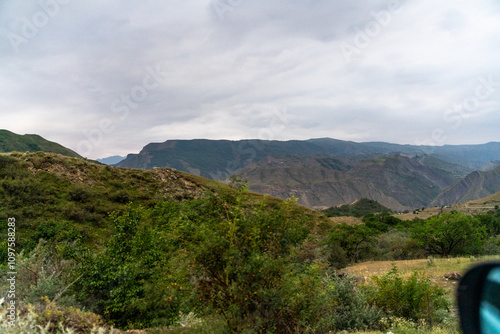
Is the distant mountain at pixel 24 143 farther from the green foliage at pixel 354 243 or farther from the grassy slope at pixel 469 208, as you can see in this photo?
the grassy slope at pixel 469 208

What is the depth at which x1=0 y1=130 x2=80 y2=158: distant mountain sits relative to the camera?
114819 millimetres

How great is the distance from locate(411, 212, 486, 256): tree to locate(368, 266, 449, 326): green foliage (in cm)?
1861

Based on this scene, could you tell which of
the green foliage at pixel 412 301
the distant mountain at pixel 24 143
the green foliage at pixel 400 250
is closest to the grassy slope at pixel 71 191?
the green foliage at pixel 412 301

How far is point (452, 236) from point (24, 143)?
167611mm

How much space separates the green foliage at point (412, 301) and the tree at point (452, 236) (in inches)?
733

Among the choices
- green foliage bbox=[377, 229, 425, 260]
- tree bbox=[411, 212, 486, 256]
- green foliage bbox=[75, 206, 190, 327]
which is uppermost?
green foliage bbox=[75, 206, 190, 327]

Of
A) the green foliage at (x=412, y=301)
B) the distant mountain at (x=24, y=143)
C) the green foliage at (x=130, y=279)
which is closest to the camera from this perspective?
the green foliage at (x=130, y=279)

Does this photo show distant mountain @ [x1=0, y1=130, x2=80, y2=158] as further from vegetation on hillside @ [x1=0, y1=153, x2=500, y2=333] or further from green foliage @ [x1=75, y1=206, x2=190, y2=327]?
green foliage @ [x1=75, y1=206, x2=190, y2=327]

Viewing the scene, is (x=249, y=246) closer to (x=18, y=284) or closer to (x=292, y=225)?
(x=292, y=225)

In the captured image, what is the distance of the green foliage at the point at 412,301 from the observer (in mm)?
8707

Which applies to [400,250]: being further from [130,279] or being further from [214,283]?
[214,283]

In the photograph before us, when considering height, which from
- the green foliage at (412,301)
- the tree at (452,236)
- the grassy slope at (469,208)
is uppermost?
the green foliage at (412,301)

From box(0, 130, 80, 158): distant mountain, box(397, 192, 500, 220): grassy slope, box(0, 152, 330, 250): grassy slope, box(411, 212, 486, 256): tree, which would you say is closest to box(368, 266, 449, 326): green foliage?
box(0, 152, 330, 250): grassy slope

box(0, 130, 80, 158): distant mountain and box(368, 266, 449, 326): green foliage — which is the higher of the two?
box(0, 130, 80, 158): distant mountain
